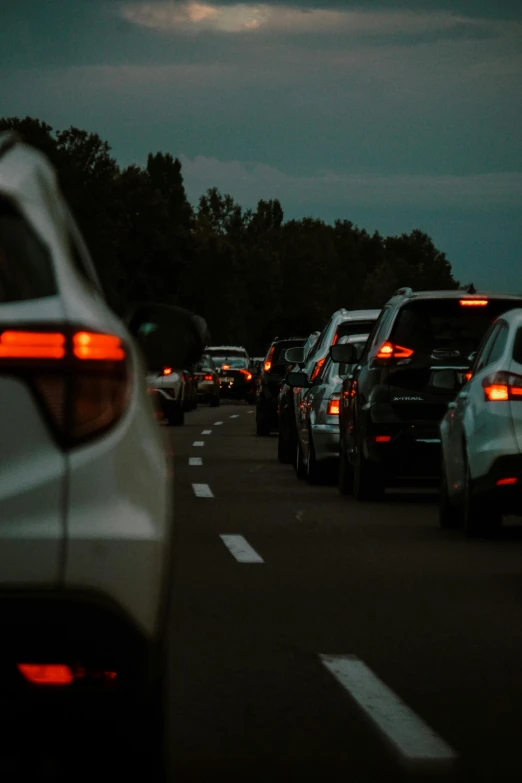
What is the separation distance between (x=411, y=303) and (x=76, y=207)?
8821cm

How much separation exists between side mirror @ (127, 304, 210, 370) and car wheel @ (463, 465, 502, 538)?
7.03 meters

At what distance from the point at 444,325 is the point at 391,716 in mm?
9578

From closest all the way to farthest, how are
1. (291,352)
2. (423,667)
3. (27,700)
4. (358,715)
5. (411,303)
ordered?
1. (27,700)
2. (358,715)
3. (423,667)
4. (411,303)
5. (291,352)

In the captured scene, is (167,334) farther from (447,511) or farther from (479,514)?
(447,511)

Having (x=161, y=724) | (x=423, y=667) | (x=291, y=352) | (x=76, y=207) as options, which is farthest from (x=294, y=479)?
(x=76, y=207)

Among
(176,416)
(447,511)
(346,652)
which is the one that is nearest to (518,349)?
(447,511)

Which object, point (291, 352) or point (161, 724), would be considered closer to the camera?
point (161, 724)

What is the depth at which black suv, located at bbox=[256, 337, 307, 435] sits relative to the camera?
30906mm

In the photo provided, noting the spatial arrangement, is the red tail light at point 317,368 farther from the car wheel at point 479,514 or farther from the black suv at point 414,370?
the car wheel at point 479,514

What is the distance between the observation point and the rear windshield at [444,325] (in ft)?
49.6

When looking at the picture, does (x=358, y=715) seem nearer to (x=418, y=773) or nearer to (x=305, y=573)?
(x=418, y=773)

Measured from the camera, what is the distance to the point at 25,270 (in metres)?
3.86

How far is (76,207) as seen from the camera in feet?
335

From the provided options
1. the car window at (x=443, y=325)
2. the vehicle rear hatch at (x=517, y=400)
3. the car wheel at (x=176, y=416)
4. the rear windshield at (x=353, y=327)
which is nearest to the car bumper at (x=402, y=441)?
the car window at (x=443, y=325)
